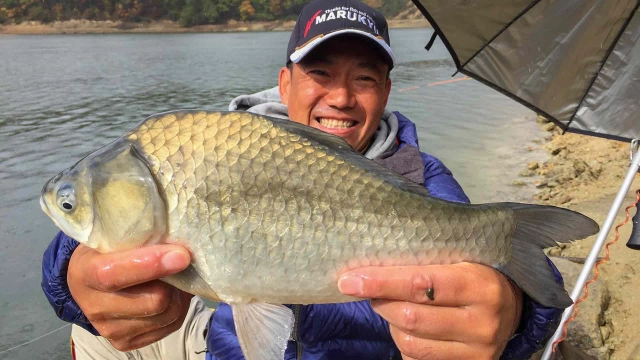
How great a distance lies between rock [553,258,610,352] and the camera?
288 centimetres

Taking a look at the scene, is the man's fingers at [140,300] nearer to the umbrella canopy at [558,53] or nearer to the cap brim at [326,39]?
→ the cap brim at [326,39]

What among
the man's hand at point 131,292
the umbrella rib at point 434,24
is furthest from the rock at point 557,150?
the man's hand at point 131,292

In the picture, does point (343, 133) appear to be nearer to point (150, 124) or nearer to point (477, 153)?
point (150, 124)

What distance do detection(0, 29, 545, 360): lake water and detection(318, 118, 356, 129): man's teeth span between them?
115 inches

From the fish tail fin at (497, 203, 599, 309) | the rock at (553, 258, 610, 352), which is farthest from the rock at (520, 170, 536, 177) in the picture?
the fish tail fin at (497, 203, 599, 309)

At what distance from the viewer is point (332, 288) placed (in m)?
1.30

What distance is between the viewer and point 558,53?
10.2ft

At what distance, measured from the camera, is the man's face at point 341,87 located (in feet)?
7.27

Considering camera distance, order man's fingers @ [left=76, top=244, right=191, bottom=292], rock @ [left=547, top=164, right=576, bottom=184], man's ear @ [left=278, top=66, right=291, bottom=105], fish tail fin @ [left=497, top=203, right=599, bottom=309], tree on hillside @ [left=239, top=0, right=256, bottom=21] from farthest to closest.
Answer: tree on hillside @ [left=239, top=0, right=256, bottom=21], rock @ [left=547, top=164, right=576, bottom=184], man's ear @ [left=278, top=66, right=291, bottom=105], fish tail fin @ [left=497, top=203, right=599, bottom=309], man's fingers @ [left=76, top=244, right=191, bottom=292]

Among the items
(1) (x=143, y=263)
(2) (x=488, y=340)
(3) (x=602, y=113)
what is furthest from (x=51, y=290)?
(3) (x=602, y=113)

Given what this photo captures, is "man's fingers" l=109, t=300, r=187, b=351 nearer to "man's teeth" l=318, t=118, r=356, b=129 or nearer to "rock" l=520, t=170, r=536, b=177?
"man's teeth" l=318, t=118, r=356, b=129

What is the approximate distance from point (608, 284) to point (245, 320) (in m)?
3.14

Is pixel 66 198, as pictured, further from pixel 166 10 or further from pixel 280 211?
pixel 166 10

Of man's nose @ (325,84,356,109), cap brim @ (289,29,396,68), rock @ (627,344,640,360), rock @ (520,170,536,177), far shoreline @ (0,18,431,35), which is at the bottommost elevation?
rock @ (520,170,536,177)
